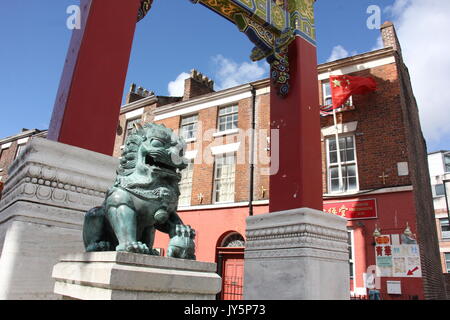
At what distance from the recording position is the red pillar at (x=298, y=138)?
4828 millimetres

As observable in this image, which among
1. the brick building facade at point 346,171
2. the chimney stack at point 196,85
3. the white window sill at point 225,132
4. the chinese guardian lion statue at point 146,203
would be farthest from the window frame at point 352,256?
the chimney stack at point 196,85

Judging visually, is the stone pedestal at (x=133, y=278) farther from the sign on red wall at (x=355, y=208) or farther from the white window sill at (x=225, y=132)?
the white window sill at (x=225, y=132)

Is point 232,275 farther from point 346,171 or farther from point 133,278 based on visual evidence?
point 133,278

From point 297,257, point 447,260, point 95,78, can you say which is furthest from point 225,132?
point 447,260

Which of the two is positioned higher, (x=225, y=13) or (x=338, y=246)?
(x=225, y=13)

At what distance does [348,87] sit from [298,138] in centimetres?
695

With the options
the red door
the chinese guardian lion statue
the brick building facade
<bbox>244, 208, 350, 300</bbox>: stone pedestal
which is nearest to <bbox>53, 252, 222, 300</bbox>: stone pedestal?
the chinese guardian lion statue

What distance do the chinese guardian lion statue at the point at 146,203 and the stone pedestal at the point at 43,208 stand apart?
0.58 metres

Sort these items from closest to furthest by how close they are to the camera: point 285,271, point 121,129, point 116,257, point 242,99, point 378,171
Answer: point 116,257
point 285,271
point 378,171
point 242,99
point 121,129

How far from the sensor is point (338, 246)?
4551 millimetres

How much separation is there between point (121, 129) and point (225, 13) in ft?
41.6

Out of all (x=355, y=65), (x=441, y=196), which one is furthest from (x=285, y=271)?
(x=441, y=196)

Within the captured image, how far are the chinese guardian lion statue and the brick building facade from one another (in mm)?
8708
